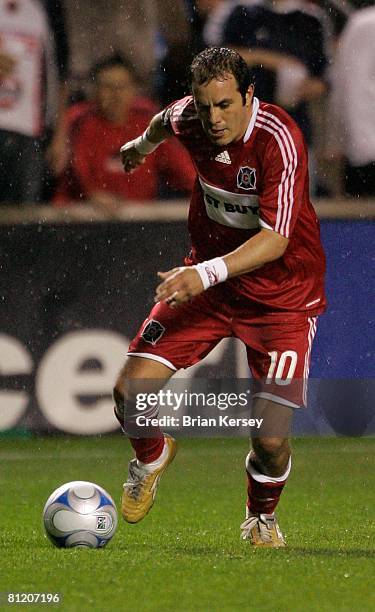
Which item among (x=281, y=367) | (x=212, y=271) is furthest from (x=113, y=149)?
(x=212, y=271)

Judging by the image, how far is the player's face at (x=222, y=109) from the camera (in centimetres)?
586

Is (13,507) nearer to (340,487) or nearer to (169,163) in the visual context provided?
(340,487)

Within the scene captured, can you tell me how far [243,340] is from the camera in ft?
21.1

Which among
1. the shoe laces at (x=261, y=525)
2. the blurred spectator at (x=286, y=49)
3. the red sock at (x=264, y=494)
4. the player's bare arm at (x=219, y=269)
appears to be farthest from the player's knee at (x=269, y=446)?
the blurred spectator at (x=286, y=49)

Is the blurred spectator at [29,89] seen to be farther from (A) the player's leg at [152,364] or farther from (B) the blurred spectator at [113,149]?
(A) the player's leg at [152,364]

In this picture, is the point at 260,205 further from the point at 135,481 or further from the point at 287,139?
the point at 135,481

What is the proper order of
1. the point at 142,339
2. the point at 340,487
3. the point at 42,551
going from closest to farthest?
the point at 42,551, the point at 142,339, the point at 340,487

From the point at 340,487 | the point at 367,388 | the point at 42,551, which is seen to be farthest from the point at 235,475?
the point at 42,551

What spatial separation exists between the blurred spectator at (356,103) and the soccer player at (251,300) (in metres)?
3.77

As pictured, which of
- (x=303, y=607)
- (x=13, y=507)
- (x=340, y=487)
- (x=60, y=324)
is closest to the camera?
(x=303, y=607)

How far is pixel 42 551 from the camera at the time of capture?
19.7 feet

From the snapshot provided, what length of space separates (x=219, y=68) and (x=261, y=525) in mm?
1900

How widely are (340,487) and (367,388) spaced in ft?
5.30

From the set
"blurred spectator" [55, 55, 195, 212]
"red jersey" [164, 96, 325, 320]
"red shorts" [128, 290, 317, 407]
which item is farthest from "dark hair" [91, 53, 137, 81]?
"red shorts" [128, 290, 317, 407]
